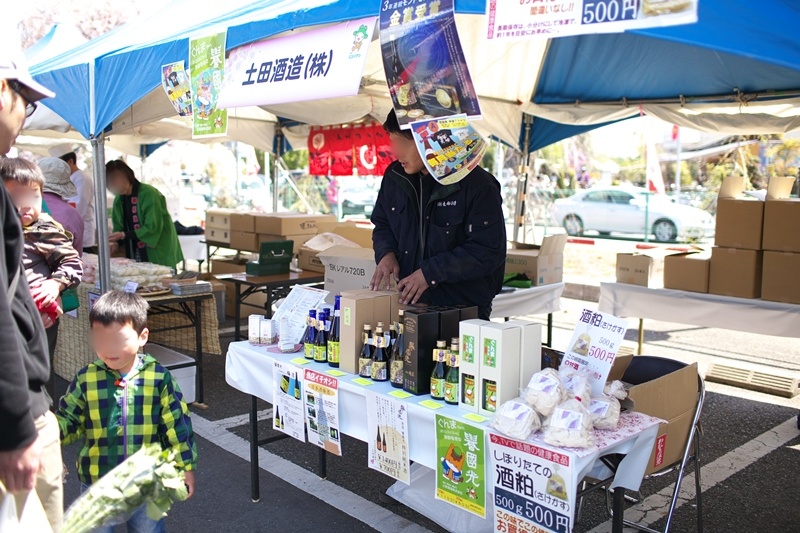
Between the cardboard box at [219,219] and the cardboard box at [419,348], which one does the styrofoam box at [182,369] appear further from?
Result: the cardboard box at [219,219]

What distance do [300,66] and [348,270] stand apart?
175cm

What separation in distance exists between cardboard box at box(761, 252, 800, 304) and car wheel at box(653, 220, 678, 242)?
11696 mm

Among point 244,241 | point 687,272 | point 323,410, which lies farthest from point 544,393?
point 244,241

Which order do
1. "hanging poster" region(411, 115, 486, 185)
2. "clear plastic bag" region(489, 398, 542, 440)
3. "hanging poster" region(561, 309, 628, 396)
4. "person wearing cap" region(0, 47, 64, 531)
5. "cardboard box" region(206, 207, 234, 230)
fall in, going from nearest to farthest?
1. "person wearing cap" region(0, 47, 64, 531)
2. "clear plastic bag" region(489, 398, 542, 440)
3. "hanging poster" region(561, 309, 628, 396)
4. "hanging poster" region(411, 115, 486, 185)
5. "cardboard box" region(206, 207, 234, 230)

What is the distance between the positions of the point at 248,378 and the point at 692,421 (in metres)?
2.00

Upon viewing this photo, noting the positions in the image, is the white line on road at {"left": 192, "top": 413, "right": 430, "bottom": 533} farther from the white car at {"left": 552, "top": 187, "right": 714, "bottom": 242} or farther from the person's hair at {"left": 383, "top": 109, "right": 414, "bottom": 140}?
the white car at {"left": 552, "top": 187, "right": 714, "bottom": 242}

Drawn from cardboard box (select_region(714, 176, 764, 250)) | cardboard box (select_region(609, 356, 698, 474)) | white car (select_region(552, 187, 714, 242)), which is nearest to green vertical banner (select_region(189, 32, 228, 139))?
cardboard box (select_region(609, 356, 698, 474))

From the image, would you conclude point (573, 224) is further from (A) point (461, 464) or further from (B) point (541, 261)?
(A) point (461, 464)

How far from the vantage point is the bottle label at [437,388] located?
246 cm

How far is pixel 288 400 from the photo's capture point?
3.03 m

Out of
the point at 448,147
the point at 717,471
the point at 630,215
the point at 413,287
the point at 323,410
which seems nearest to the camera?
the point at 323,410

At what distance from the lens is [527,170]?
264 inches

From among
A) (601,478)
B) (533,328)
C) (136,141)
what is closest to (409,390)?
(533,328)

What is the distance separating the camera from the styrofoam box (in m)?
4.76
